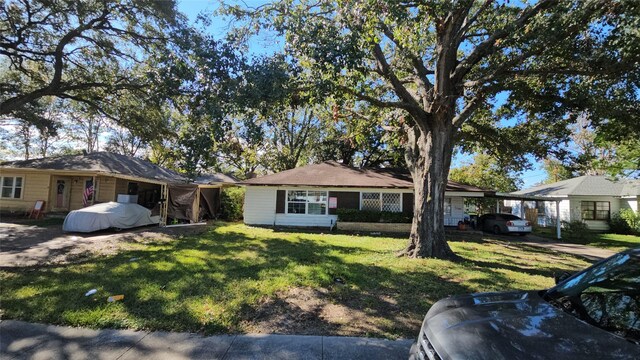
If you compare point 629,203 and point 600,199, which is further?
point 600,199

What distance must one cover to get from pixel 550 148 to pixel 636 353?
14.1 m

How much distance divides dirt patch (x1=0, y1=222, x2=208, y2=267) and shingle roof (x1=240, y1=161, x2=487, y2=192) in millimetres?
6061

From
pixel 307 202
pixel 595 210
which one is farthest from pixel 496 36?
pixel 595 210

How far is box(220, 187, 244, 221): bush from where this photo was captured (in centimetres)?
2261

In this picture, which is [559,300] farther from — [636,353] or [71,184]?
[71,184]

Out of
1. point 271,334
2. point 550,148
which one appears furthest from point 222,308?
point 550,148

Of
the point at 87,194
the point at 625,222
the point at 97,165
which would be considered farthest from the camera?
the point at 625,222

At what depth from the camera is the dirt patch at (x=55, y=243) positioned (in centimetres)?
836

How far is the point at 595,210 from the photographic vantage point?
2464 centimetres

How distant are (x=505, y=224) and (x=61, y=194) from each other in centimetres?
2554

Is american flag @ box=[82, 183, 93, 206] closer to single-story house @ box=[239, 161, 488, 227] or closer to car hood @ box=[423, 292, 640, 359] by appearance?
single-story house @ box=[239, 161, 488, 227]

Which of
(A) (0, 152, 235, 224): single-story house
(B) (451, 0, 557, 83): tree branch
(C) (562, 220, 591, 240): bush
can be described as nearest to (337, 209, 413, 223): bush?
(A) (0, 152, 235, 224): single-story house

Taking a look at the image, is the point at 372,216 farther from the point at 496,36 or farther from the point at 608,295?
the point at 608,295

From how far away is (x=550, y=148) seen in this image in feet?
44.8
